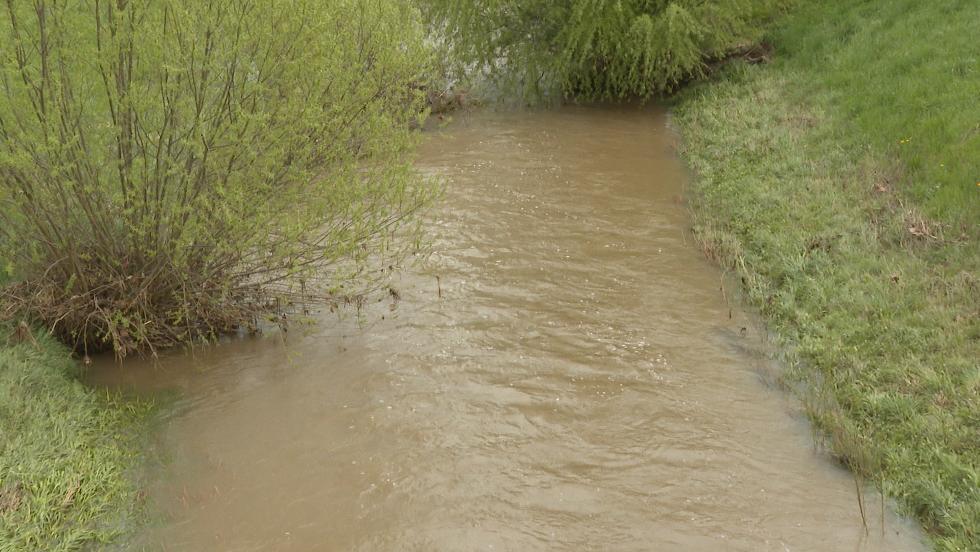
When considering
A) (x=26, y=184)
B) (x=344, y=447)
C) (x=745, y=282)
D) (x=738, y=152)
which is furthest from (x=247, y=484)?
(x=738, y=152)

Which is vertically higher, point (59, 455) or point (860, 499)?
point (860, 499)

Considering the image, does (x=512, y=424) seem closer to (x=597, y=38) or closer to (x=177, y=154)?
(x=177, y=154)

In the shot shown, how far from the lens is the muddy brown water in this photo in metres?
5.02

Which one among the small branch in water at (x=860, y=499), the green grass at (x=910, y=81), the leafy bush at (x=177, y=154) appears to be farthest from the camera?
the green grass at (x=910, y=81)

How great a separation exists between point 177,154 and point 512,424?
3.24m

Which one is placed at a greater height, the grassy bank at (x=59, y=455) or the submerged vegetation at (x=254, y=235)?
the submerged vegetation at (x=254, y=235)

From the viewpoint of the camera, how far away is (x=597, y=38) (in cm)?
1402

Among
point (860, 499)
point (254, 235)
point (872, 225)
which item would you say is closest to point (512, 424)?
point (860, 499)

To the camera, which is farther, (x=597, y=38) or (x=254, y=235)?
(x=597, y=38)

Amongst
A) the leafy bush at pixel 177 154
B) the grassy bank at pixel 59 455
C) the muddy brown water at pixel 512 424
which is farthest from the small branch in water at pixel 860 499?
the grassy bank at pixel 59 455

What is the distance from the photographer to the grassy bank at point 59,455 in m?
4.92

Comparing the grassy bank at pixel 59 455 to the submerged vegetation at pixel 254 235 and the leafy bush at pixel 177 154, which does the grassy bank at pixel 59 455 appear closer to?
the submerged vegetation at pixel 254 235

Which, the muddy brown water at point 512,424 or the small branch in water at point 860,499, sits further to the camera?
the muddy brown water at point 512,424

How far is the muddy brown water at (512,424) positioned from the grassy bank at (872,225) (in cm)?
35
